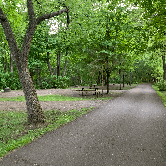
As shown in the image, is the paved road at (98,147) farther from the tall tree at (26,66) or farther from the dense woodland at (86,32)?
the dense woodland at (86,32)

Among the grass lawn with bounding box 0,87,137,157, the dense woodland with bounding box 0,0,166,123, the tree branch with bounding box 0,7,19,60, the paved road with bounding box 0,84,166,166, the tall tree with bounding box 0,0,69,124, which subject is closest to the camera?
the paved road with bounding box 0,84,166,166

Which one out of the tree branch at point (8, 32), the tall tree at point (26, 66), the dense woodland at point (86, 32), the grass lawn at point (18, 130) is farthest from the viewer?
the dense woodland at point (86, 32)

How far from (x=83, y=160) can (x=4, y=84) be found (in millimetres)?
19710

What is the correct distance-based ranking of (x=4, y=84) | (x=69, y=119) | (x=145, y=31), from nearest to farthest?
(x=69, y=119) < (x=145, y=31) < (x=4, y=84)

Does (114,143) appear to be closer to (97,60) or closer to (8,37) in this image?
(8,37)

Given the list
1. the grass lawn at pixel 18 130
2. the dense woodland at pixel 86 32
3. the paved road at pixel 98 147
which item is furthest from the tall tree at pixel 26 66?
the paved road at pixel 98 147

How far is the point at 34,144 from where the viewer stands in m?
4.68

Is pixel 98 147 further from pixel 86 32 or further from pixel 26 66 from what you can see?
pixel 86 32

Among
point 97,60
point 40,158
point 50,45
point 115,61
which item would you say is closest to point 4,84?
point 50,45

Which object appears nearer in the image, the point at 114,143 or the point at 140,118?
the point at 114,143

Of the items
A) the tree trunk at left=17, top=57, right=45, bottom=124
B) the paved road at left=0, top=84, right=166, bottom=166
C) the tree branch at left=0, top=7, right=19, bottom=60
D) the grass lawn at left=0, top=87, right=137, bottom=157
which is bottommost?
the paved road at left=0, top=84, right=166, bottom=166

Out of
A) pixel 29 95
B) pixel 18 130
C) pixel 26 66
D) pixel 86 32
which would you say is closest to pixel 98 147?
pixel 18 130

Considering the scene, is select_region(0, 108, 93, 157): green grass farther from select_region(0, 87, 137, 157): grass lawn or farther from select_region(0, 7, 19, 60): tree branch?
select_region(0, 7, 19, 60): tree branch

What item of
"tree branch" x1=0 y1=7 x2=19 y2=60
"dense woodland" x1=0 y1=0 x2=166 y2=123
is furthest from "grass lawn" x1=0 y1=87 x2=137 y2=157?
"tree branch" x1=0 y1=7 x2=19 y2=60
